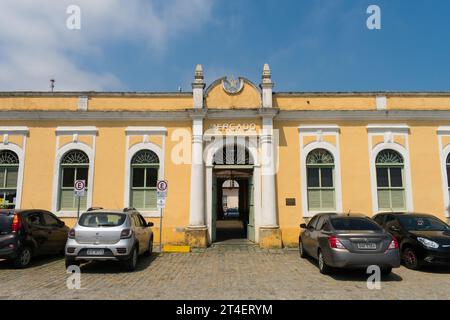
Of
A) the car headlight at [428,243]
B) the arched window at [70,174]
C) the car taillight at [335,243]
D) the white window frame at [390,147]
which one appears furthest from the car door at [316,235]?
the arched window at [70,174]

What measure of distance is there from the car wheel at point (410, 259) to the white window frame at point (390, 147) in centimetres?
404

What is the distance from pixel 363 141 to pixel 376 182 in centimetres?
170

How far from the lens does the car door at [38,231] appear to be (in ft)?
31.3

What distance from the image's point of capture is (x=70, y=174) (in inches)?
541

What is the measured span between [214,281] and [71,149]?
8931 mm

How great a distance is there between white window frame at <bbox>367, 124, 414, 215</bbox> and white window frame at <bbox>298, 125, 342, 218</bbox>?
4.28 feet

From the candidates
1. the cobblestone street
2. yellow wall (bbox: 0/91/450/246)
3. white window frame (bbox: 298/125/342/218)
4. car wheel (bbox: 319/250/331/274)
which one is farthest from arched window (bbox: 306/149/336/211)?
→ car wheel (bbox: 319/250/331/274)

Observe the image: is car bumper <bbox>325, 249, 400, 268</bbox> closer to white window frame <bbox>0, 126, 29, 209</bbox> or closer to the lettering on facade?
the lettering on facade

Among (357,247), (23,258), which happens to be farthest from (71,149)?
(357,247)

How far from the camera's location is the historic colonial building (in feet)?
43.8

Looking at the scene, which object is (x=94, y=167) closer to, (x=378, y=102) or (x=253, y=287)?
(x=253, y=287)

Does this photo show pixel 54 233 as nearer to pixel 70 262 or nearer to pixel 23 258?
pixel 23 258

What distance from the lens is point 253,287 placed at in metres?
7.27

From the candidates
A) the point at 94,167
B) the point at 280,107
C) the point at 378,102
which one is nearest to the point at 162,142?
the point at 94,167
